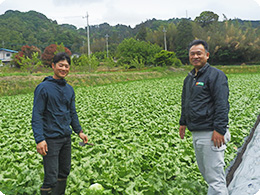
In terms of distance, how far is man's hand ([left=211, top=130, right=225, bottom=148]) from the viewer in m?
2.64

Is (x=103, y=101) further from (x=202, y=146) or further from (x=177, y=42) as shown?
(x=177, y=42)

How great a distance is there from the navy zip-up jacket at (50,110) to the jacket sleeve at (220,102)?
5.69 ft

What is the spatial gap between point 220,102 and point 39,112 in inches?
79.9

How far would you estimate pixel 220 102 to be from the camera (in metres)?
2.62

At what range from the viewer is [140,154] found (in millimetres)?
4195

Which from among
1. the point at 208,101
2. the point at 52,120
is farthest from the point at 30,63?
the point at 208,101

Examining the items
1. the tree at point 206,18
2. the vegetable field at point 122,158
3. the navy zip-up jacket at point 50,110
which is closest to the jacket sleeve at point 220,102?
the vegetable field at point 122,158

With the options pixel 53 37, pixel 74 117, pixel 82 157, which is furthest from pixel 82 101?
pixel 53 37

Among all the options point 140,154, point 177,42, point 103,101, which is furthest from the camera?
point 177,42

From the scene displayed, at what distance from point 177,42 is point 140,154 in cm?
4776

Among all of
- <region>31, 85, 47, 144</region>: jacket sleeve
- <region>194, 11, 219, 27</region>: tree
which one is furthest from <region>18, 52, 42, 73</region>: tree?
<region>194, 11, 219, 27</region>: tree

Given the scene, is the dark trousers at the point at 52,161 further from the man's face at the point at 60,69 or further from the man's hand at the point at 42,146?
the man's face at the point at 60,69

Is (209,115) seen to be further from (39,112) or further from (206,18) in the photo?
(206,18)

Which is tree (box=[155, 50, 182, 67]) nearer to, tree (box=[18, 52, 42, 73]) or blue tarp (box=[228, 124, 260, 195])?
tree (box=[18, 52, 42, 73])
